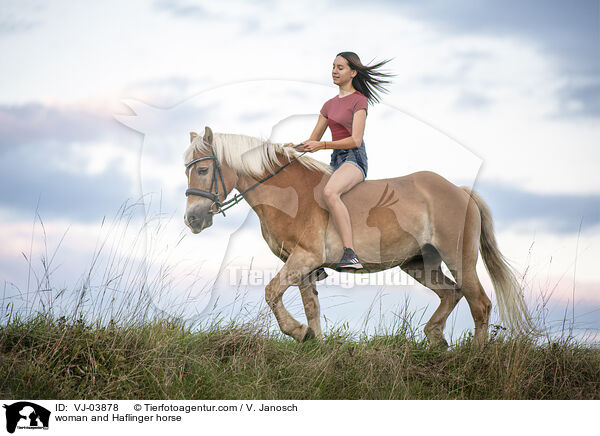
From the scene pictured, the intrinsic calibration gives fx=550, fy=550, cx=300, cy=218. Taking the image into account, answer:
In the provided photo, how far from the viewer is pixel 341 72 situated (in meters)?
5.95

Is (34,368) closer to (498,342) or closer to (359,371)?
(359,371)

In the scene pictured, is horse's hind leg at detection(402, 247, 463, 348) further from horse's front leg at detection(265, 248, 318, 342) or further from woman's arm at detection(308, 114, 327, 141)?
woman's arm at detection(308, 114, 327, 141)

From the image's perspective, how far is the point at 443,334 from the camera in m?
6.41

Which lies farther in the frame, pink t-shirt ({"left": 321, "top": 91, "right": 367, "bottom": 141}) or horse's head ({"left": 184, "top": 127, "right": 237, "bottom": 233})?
pink t-shirt ({"left": 321, "top": 91, "right": 367, "bottom": 141})

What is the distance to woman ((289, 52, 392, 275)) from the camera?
5.83 meters

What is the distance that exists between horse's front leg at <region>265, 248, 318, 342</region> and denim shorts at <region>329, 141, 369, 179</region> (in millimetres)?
1163

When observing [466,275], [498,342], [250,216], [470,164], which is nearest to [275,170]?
[250,216]

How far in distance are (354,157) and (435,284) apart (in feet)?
6.53

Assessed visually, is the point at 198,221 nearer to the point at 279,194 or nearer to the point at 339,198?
the point at 279,194

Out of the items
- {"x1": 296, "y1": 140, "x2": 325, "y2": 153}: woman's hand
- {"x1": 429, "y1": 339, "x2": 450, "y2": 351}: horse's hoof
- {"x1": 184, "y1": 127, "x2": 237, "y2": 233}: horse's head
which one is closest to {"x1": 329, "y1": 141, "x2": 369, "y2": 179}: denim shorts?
{"x1": 296, "y1": 140, "x2": 325, "y2": 153}: woman's hand
